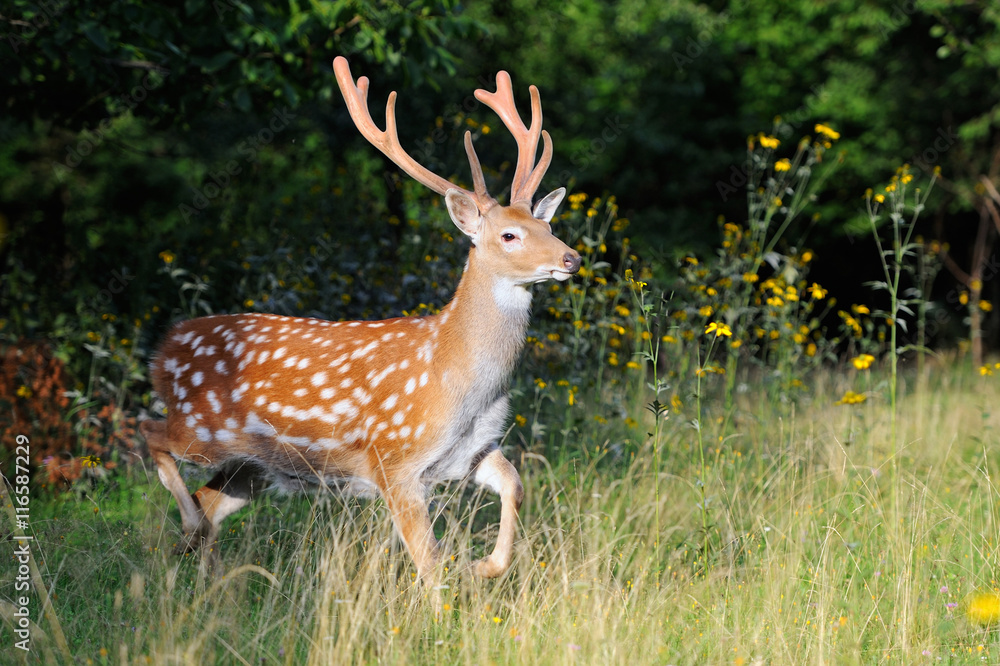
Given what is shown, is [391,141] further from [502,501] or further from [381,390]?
[502,501]

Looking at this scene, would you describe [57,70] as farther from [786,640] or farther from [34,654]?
[786,640]

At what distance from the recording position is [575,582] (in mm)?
3193

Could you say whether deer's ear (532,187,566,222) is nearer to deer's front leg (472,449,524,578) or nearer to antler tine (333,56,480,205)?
antler tine (333,56,480,205)

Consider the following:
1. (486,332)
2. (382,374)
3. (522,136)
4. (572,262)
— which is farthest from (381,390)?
(522,136)

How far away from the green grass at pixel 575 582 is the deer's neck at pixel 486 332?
57cm

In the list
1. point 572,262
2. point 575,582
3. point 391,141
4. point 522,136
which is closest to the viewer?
point 575,582

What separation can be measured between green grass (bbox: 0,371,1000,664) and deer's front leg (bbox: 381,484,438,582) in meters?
0.07

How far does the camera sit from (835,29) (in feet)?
48.9

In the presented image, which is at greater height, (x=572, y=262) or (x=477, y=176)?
(x=477, y=176)

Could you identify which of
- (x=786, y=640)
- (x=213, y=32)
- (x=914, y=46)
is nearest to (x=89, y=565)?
(x=786, y=640)

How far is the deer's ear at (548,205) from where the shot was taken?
448 centimetres

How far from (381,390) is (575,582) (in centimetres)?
132

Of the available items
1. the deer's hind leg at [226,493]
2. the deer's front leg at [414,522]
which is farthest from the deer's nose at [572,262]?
the deer's hind leg at [226,493]

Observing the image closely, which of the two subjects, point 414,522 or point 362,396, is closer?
point 414,522
